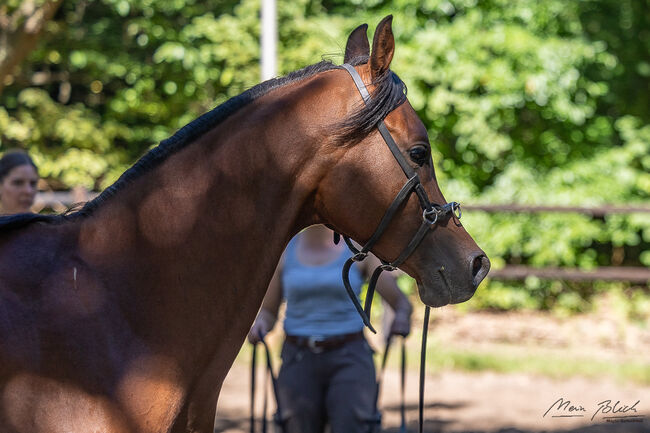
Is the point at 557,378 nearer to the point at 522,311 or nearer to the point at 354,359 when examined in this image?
the point at 522,311

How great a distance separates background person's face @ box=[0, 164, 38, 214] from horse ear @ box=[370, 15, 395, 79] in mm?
2864

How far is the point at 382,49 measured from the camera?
2377 millimetres

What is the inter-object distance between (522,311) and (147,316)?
31.6 ft

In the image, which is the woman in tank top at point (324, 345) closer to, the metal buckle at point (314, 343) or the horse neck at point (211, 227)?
the metal buckle at point (314, 343)

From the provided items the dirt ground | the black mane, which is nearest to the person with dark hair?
the black mane

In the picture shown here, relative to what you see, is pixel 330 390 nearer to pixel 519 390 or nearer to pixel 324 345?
pixel 324 345

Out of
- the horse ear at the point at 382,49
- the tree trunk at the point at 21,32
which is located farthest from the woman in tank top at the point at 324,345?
the tree trunk at the point at 21,32

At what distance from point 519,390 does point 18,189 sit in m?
5.05

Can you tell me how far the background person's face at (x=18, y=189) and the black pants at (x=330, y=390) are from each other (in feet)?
6.00

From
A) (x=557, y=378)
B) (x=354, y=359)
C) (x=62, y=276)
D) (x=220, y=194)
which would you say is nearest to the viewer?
(x=62, y=276)

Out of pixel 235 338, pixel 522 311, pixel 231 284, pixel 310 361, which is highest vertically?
pixel 231 284

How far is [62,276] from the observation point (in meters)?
2.18

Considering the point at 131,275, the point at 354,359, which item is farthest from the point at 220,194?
the point at 354,359

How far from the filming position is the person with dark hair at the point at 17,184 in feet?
14.9
